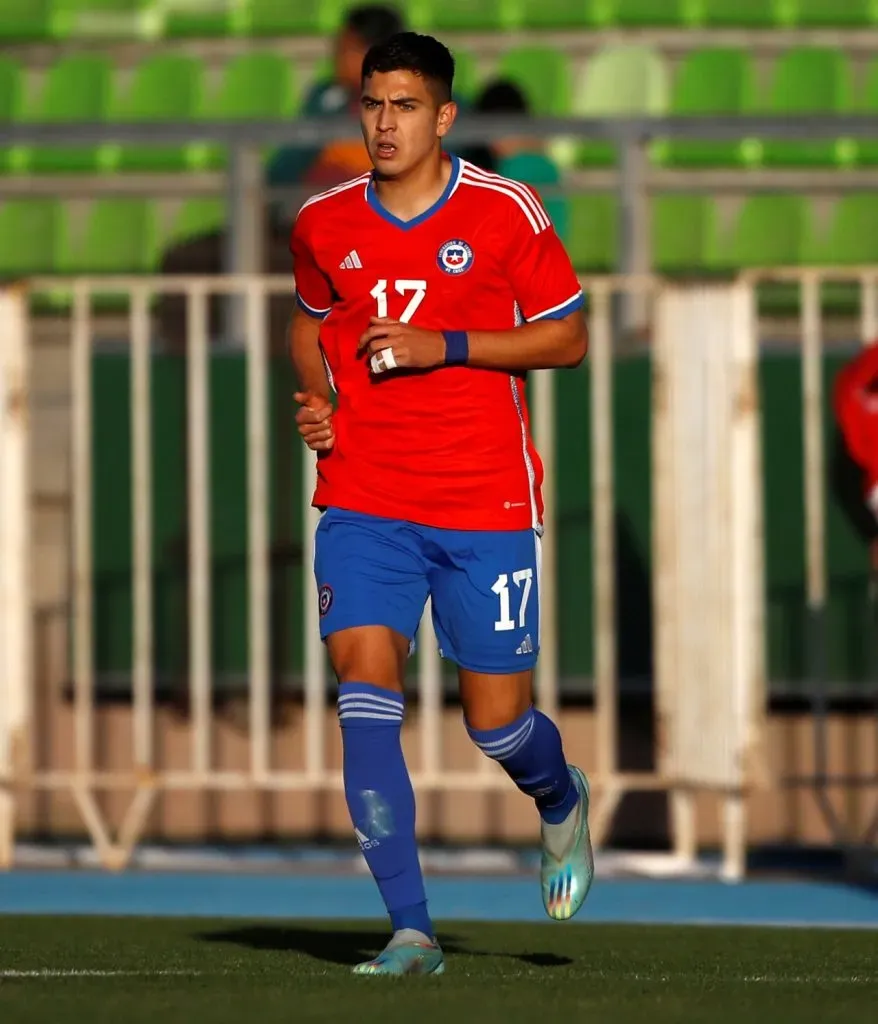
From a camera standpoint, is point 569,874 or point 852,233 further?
point 852,233

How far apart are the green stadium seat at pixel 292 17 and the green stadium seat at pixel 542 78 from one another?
3.28 ft

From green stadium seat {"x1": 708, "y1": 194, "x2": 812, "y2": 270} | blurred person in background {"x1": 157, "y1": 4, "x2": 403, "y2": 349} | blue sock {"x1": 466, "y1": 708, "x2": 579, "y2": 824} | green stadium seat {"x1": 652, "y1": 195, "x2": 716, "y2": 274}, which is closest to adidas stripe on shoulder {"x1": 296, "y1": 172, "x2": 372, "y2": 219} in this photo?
blue sock {"x1": 466, "y1": 708, "x2": 579, "y2": 824}

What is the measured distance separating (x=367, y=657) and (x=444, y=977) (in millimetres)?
713

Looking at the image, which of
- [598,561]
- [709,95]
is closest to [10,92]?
[709,95]

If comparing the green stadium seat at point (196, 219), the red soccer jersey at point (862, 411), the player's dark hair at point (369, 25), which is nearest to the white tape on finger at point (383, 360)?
the red soccer jersey at point (862, 411)

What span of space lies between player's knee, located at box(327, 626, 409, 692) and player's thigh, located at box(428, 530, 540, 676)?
22 cm

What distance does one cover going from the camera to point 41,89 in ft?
42.3

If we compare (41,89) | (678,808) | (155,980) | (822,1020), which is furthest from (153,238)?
(822,1020)

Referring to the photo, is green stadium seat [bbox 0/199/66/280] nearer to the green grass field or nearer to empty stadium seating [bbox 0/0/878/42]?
empty stadium seating [bbox 0/0/878/42]

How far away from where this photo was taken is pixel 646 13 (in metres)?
12.7

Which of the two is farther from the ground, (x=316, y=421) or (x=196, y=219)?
(x=196, y=219)

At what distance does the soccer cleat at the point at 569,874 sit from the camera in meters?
5.89

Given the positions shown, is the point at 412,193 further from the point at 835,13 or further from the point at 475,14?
the point at 835,13

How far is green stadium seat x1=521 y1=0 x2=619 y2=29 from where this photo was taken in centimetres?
1280
